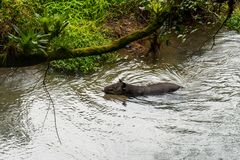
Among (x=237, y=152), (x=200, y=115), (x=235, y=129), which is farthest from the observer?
(x=200, y=115)

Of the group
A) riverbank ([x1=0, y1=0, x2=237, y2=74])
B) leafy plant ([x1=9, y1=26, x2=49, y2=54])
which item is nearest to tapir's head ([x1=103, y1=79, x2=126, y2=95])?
riverbank ([x1=0, y1=0, x2=237, y2=74])

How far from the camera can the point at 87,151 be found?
7375mm

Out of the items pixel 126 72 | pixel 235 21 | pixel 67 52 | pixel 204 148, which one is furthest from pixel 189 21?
pixel 67 52

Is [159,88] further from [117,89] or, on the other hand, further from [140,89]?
[117,89]

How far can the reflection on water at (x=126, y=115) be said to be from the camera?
7370 mm

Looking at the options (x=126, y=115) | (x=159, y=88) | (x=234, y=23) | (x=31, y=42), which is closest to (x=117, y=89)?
(x=159, y=88)

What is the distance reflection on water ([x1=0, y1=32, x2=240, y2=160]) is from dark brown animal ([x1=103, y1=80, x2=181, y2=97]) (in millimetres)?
103

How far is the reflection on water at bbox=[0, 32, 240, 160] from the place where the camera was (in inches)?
290

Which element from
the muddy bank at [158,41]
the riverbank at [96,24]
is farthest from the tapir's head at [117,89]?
the muddy bank at [158,41]

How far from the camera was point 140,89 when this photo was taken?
30.7 ft

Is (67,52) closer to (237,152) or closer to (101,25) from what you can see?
(237,152)

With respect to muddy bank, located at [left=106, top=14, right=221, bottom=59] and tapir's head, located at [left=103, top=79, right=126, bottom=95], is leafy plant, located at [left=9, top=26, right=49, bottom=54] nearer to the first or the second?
tapir's head, located at [left=103, top=79, right=126, bottom=95]

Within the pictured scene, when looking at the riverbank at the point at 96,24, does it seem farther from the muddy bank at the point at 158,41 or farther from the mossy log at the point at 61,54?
the mossy log at the point at 61,54

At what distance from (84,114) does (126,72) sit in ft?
7.85
